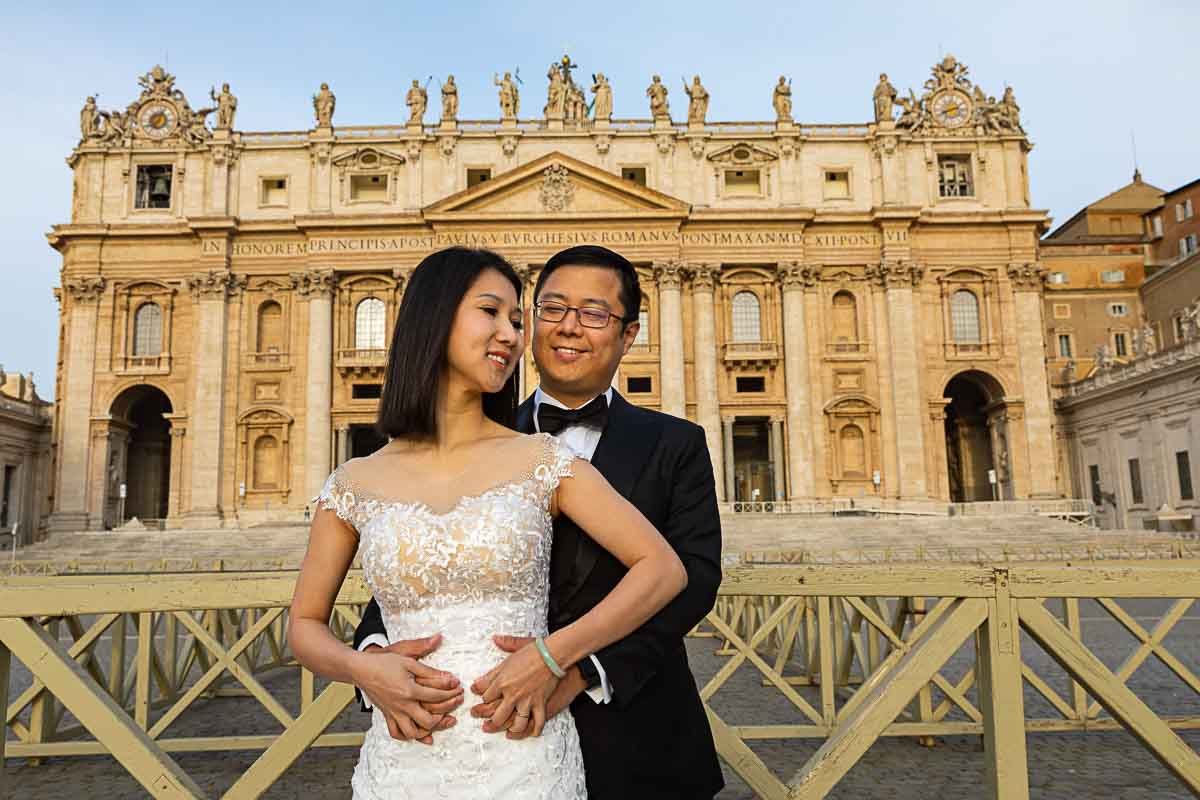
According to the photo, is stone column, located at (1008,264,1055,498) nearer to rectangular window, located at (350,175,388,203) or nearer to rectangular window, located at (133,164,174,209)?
rectangular window, located at (350,175,388,203)

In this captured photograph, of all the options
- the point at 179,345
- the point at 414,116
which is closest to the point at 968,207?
the point at 414,116

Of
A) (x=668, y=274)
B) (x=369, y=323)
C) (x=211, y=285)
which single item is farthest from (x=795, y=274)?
(x=211, y=285)

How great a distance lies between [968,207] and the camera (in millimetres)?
39281

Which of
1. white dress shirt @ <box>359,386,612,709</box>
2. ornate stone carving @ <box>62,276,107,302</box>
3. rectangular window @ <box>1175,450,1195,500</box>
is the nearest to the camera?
white dress shirt @ <box>359,386,612,709</box>

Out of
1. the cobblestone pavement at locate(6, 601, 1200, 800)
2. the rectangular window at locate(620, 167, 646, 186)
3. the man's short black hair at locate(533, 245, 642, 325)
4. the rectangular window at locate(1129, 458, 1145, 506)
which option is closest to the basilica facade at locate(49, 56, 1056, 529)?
the rectangular window at locate(620, 167, 646, 186)

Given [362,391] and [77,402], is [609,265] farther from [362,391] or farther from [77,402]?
[77,402]

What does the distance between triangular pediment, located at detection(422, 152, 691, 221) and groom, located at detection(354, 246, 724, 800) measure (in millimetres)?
35218

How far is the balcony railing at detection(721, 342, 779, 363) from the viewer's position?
37469 millimetres

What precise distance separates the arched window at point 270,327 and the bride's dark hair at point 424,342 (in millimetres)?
38660

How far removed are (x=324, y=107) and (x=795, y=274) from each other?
75.4 feet

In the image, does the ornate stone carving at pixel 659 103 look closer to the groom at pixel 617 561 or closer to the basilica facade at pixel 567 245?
the basilica facade at pixel 567 245

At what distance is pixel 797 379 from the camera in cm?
3681

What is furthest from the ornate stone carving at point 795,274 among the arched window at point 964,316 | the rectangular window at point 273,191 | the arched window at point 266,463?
the arched window at point 266,463

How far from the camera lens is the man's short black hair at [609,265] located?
2607mm
